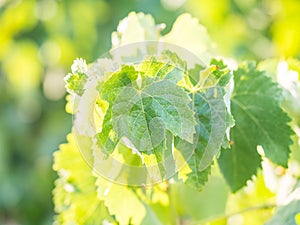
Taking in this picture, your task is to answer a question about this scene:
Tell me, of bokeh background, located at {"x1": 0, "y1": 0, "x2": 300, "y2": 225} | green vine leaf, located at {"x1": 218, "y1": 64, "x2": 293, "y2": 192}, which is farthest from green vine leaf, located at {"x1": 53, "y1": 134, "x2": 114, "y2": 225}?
bokeh background, located at {"x1": 0, "y1": 0, "x2": 300, "y2": 225}

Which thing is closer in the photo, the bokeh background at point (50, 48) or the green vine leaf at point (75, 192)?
the green vine leaf at point (75, 192)

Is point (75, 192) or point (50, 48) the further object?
point (50, 48)

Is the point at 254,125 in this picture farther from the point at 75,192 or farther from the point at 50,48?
the point at 50,48

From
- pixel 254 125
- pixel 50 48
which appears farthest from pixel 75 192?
pixel 50 48

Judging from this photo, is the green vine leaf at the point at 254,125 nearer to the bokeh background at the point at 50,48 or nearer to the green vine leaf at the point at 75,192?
the green vine leaf at the point at 75,192

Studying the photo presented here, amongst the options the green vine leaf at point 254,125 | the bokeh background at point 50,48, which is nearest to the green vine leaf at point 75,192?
the green vine leaf at point 254,125

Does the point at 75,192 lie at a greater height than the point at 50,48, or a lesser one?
lesser

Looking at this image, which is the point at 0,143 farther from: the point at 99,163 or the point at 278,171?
the point at 99,163

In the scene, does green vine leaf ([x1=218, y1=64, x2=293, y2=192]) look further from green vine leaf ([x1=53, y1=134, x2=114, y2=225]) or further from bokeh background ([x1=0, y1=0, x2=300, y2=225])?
bokeh background ([x1=0, y1=0, x2=300, y2=225])

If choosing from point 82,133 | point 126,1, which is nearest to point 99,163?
point 82,133
